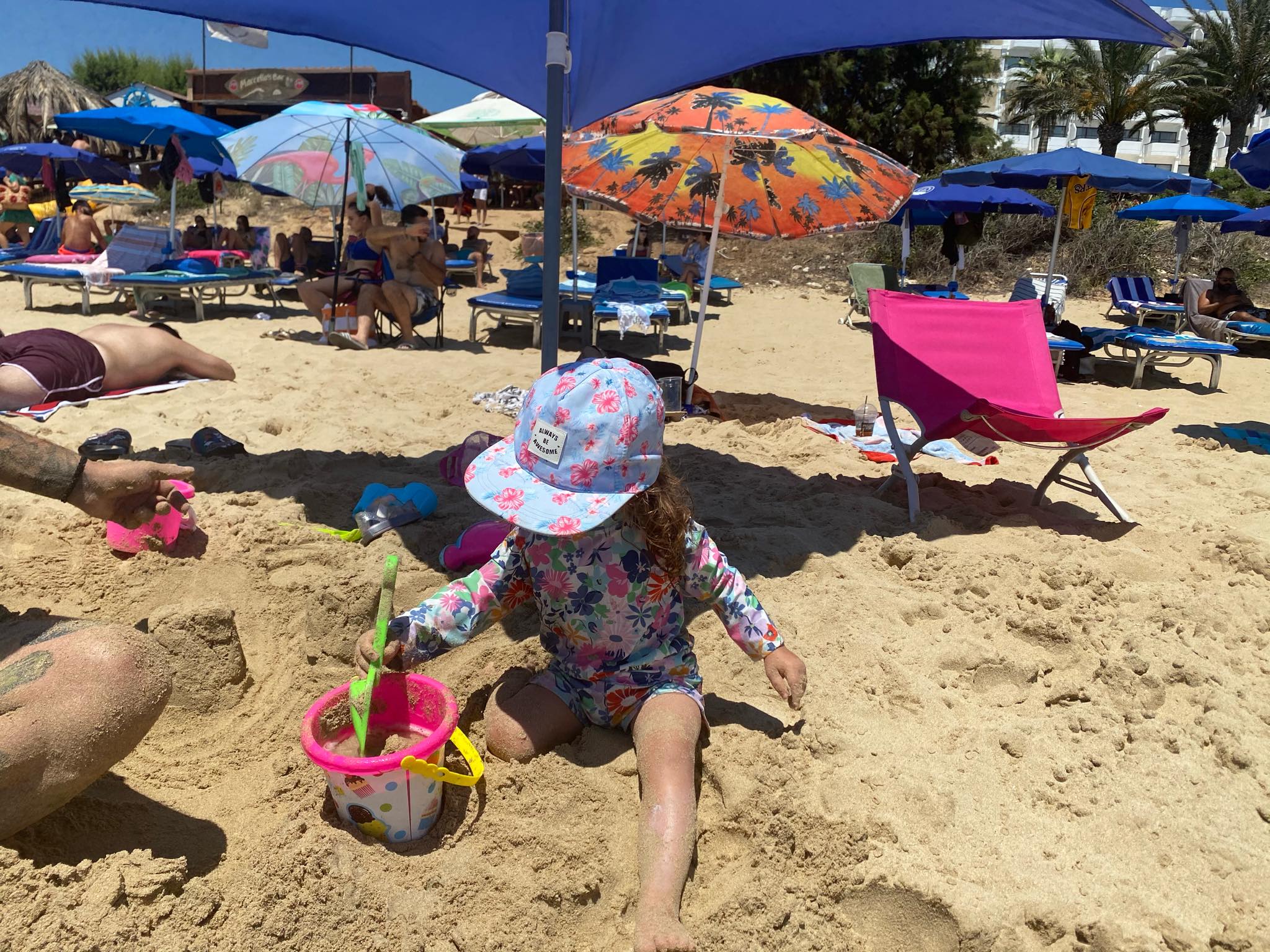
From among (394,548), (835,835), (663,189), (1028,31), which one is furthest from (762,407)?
(835,835)

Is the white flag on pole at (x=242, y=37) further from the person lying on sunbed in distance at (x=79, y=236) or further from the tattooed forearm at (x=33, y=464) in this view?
the tattooed forearm at (x=33, y=464)

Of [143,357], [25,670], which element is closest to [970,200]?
[143,357]

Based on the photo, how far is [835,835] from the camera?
183 cm

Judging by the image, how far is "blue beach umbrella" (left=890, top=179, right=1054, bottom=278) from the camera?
1138 centimetres

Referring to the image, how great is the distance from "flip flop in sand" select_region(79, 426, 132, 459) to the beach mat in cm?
20

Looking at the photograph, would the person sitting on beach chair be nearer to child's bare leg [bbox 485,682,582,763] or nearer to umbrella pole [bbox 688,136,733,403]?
umbrella pole [bbox 688,136,733,403]

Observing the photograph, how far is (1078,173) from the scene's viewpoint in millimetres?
9188

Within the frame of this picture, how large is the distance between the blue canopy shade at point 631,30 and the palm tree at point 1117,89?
29.2 m

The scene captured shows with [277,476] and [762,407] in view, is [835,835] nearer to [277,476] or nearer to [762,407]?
[277,476]

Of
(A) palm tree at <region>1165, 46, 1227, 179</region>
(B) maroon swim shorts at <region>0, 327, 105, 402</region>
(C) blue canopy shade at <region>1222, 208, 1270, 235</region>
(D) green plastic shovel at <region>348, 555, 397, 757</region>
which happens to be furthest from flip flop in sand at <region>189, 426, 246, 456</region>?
(A) palm tree at <region>1165, 46, 1227, 179</region>

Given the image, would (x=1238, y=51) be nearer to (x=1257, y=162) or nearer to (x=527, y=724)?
(x=1257, y=162)

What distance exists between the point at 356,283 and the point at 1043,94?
3311 centimetres

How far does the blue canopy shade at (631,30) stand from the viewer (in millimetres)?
3082

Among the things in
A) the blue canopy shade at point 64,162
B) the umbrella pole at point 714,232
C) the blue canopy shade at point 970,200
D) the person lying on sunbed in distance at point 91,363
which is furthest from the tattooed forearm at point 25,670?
the blue canopy shade at point 64,162
